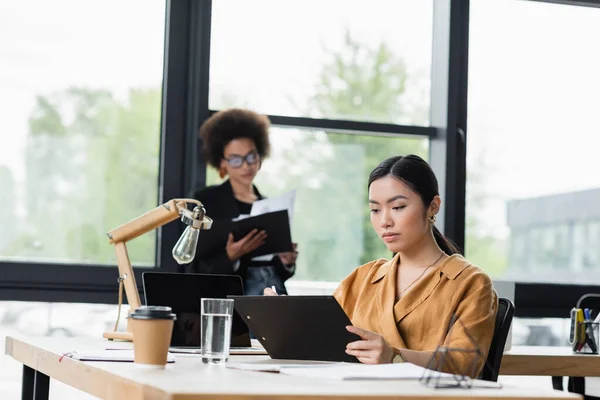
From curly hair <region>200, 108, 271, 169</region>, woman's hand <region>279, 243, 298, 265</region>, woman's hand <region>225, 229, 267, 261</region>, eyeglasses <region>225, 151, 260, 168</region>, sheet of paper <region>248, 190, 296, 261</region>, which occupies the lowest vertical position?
woman's hand <region>279, 243, 298, 265</region>

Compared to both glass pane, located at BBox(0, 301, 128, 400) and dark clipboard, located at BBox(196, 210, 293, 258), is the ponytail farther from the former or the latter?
glass pane, located at BBox(0, 301, 128, 400)

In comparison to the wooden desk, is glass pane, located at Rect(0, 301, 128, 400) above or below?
below

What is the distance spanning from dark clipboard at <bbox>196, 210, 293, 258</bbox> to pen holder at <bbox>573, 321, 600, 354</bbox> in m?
1.06

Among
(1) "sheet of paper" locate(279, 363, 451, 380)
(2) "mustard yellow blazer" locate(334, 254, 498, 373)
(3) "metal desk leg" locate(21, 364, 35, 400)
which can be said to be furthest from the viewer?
(3) "metal desk leg" locate(21, 364, 35, 400)

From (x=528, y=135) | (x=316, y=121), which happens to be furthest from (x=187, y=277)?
(x=528, y=135)

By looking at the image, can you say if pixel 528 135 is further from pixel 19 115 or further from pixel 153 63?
Answer: pixel 19 115

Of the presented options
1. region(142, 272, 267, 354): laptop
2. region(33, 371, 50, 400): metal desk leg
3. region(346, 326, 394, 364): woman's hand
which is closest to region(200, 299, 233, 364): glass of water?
region(346, 326, 394, 364): woman's hand

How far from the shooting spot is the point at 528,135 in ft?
15.6

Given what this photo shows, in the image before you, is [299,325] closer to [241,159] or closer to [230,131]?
[241,159]

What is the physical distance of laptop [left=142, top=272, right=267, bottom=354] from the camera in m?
2.26

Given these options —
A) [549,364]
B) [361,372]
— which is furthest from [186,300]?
[549,364]

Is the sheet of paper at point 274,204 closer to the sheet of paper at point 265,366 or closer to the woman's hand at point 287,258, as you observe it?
the woman's hand at point 287,258

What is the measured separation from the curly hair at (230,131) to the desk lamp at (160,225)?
1412mm

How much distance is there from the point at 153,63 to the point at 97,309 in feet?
3.67
